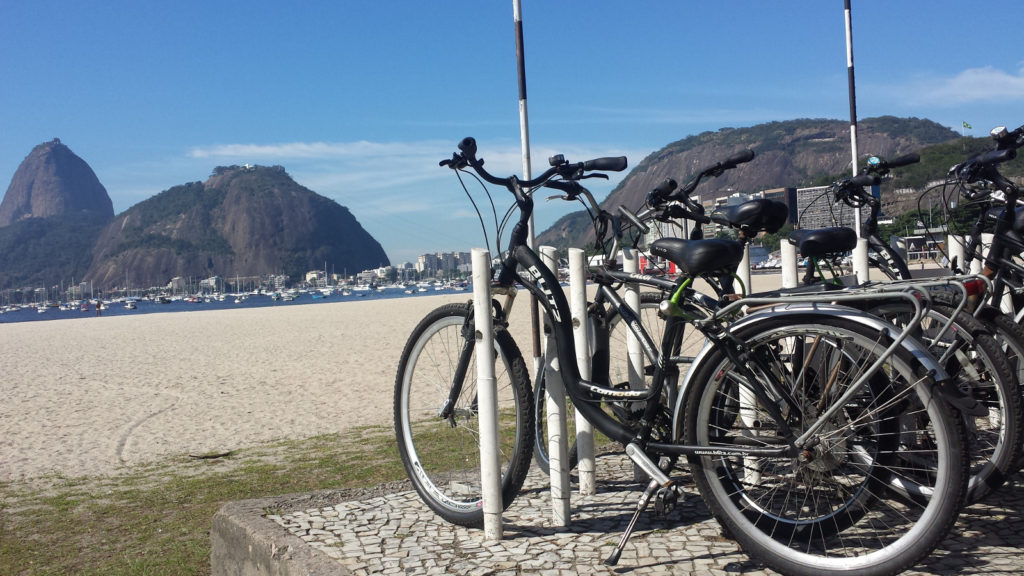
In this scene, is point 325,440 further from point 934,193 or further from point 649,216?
point 934,193

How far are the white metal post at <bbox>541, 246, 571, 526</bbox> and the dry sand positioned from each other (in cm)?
558

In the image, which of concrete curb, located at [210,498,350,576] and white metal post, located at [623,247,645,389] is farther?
white metal post, located at [623,247,645,389]

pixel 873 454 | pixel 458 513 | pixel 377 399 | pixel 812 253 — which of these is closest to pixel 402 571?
pixel 458 513

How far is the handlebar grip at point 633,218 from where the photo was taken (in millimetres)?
3314

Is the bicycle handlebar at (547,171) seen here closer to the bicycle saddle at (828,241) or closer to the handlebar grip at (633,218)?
the handlebar grip at (633,218)

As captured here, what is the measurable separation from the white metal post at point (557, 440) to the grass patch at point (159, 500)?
64.3 inches

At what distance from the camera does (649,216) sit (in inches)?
138

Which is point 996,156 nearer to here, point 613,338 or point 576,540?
→ point 613,338

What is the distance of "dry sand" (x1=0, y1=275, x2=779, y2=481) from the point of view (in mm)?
8516

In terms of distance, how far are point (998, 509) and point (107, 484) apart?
6.51 m

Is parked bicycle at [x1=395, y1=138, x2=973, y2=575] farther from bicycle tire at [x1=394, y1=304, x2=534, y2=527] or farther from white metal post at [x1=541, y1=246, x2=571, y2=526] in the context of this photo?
bicycle tire at [x1=394, y1=304, x2=534, y2=527]

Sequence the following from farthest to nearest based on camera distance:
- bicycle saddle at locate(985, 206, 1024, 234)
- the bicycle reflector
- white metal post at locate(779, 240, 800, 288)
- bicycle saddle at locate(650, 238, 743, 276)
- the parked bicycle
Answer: white metal post at locate(779, 240, 800, 288) < bicycle saddle at locate(985, 206, 1024, 234) < the bicycle reflector < bicycle saddle at locate(650, 238, 743, 276) < the parked bicycle

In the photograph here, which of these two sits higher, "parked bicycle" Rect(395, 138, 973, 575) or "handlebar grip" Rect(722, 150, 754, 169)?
"handlebar grip" Rect(722, 150, 754, 169)

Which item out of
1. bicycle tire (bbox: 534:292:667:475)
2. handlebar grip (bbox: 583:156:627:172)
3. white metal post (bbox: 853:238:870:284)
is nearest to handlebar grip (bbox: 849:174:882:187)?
white metal post (bbox: 853:238:870:284)
